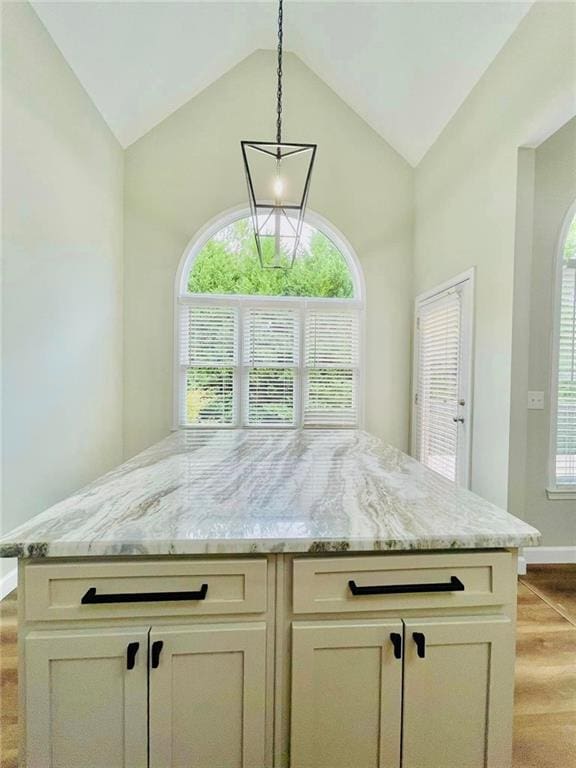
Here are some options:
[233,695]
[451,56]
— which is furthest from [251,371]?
[233,695]

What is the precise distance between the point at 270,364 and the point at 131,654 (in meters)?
3.34

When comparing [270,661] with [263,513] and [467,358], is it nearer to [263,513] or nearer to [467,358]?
[263,513]

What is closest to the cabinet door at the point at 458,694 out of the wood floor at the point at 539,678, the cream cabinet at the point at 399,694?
the cream cabinet at the point at 399,694

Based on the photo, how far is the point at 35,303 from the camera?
8.13 ft

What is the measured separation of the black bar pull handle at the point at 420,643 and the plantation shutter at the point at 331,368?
324 cm

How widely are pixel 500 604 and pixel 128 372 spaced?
3.75 metres

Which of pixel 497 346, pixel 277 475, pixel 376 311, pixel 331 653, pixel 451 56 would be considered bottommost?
pixel 331 653

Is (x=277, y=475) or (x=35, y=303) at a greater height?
(x=35, y=303)

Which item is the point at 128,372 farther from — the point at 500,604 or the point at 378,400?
the point at 500,604

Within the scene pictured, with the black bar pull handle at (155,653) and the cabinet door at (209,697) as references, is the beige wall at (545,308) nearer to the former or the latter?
the cabinet door at (209,697)

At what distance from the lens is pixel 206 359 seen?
402 cm

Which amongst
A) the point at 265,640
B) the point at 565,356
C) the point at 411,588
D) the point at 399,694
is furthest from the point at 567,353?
the point at 265,640

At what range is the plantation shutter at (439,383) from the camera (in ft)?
10.4

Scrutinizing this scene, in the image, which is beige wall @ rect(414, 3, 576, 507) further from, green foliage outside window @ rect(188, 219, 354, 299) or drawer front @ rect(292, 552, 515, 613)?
drawer front @ rect(292, 552, 515, 613)
